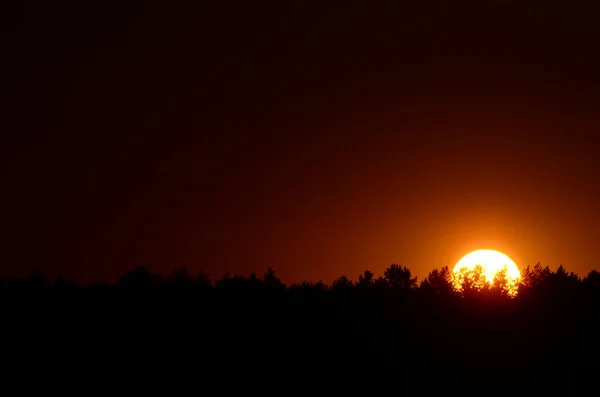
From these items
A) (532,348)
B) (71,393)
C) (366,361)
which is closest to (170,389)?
(71,393)

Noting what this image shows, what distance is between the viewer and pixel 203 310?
91.8 meters

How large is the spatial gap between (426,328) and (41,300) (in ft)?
141

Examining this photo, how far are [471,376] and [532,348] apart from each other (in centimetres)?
757

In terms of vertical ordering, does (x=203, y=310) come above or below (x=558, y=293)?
below

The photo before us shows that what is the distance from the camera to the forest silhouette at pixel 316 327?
7875cm

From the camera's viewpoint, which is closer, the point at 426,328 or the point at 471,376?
the point at 471,376

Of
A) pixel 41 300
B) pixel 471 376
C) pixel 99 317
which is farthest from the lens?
pixel 41 300

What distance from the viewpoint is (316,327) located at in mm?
87312

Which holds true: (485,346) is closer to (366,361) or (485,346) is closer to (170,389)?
(366,361)

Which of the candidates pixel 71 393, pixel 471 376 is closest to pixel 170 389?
pixel 71 393

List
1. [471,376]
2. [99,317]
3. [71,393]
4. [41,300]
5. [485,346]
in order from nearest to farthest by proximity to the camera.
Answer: [71,393]
[471,376]
[485,346]
[99,317]
[41,300]

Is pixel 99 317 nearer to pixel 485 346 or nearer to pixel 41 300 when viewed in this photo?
pixel 41 300

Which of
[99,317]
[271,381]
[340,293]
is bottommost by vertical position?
[271,381]

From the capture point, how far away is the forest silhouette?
78750 millimetres
